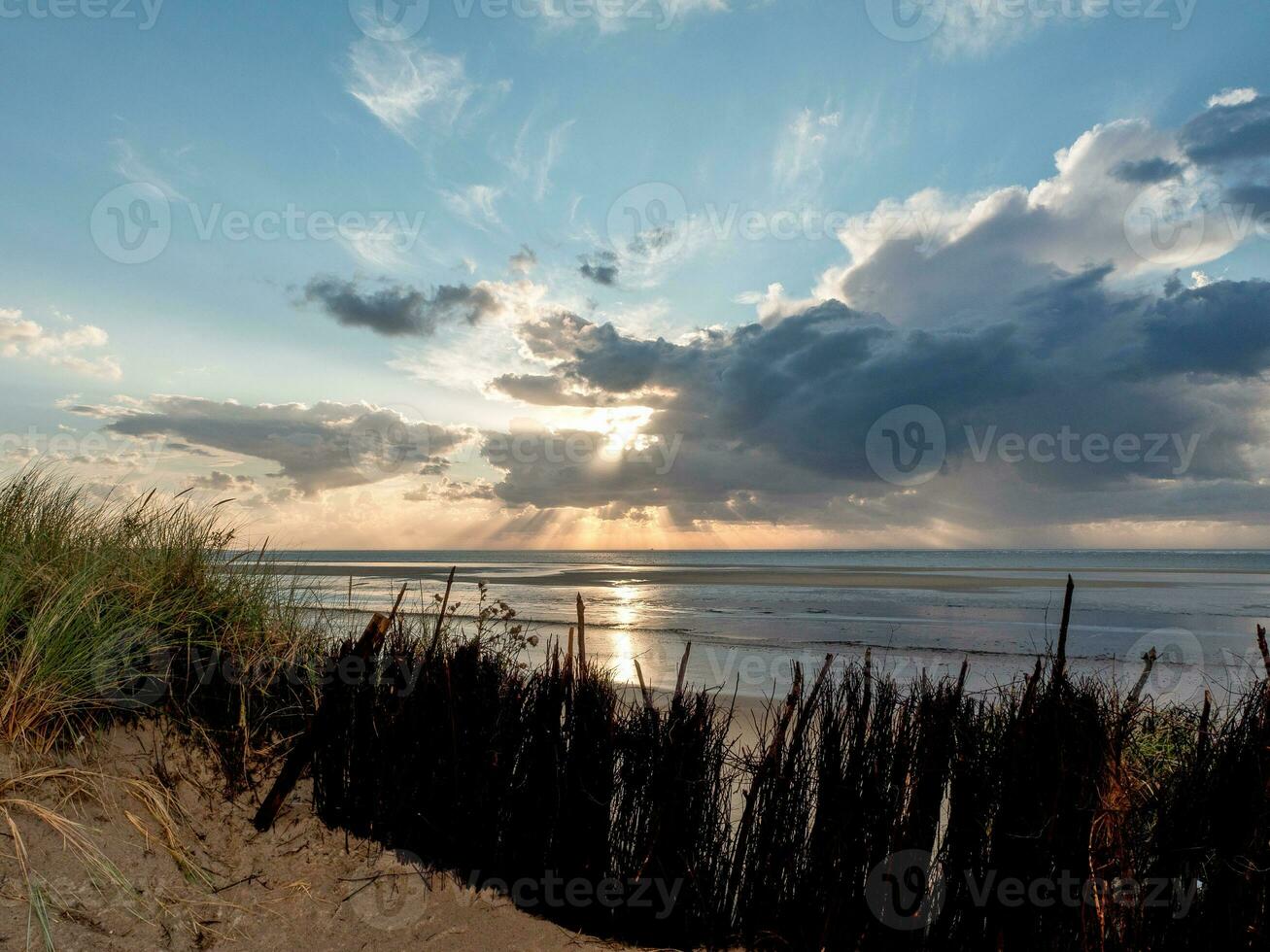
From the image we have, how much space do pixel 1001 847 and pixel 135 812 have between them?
421 centimetres

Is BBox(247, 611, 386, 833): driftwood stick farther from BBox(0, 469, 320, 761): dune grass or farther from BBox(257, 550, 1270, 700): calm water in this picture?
BBox(257, 550, 1270, 700): calm water

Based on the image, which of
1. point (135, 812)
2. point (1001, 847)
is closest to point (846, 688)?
point (1001, 847)

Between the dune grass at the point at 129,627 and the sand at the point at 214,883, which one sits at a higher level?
the dune grass at the point at 129,627

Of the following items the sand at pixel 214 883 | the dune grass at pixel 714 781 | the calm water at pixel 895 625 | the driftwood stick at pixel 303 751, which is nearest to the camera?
the dune grass at pixel 714 781

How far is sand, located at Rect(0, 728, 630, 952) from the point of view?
336 centimetres

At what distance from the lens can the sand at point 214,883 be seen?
132 inches

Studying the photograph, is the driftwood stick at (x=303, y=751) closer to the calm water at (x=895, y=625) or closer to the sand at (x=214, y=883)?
the sand at (x=214, y=883)

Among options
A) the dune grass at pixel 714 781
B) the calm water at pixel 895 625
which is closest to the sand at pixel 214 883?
the dune grass at pixel 714 781

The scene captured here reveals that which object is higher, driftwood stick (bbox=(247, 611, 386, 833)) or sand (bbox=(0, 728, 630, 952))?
driftwood stick (bbox=(247, 611, 386, 833))

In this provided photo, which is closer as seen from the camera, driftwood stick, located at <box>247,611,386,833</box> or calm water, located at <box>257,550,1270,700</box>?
driftwood stick, located at <box>247,611,386,833</box>

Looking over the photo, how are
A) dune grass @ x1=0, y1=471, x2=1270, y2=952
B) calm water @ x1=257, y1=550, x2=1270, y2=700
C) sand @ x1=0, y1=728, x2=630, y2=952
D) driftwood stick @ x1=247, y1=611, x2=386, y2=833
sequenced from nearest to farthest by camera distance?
1. dune grass @ x1=0, y1=471, x2=1270, y2=952
2. sand @ x1=0, y1=728, x2=630, y2=952
3. driftwood stick @ x1=247, y1=611, x2=386, y2=833
4. calm water @ x1=257, y1=550, x2=1270, y2=700

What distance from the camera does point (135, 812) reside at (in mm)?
3867

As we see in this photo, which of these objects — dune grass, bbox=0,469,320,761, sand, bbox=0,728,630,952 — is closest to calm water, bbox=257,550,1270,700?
dune grass, bbox=0,469,320,761

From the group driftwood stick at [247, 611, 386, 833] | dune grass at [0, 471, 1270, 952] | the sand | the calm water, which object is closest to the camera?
dune grass at [0, 471, 1270, 952]
